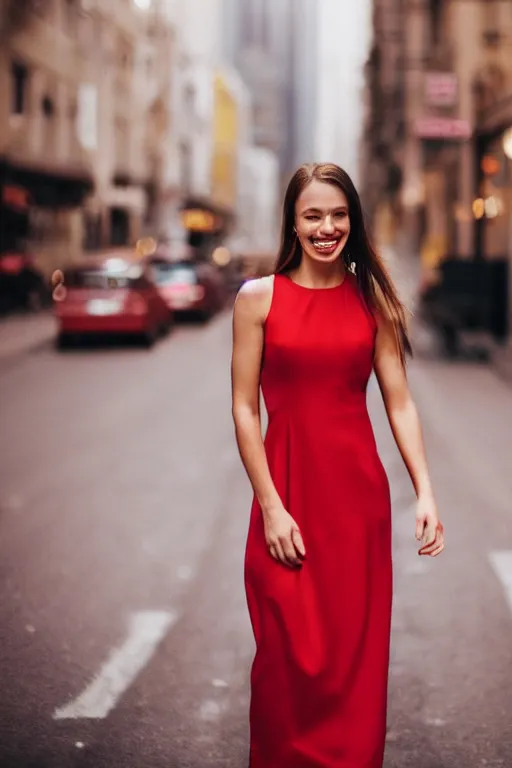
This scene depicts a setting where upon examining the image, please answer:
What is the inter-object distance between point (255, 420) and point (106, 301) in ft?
64.8

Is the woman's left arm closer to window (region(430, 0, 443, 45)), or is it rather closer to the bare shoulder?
the bare shoulder

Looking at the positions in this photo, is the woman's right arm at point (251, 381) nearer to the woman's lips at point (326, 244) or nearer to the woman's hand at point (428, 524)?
the woman's lips at point (326, 244)

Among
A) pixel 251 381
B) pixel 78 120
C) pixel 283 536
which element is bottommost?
pixel 283 536

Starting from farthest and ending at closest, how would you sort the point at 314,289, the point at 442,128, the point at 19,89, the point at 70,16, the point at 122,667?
1. the point at 70,16
2. the point at 19,89
3. the point at 442,128
4. the point at 122,667
5. the point at 314,289

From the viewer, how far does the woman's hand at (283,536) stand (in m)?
3.27

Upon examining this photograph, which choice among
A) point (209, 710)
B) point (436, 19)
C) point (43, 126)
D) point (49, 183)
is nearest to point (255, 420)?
point (209, 710)

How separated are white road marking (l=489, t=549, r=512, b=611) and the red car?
1616cm

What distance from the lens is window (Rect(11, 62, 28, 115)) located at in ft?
122

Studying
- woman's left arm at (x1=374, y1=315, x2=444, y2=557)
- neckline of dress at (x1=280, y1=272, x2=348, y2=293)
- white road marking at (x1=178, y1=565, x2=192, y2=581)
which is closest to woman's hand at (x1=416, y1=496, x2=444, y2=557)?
woman's left arm at (x1=374, y1=315, x2=444, y2=557)

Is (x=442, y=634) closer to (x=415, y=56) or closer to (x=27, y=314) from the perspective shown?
(x=27, y=314)

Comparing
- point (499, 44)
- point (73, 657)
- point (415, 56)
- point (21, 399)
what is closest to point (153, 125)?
point (415, 56)

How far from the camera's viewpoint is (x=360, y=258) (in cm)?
346

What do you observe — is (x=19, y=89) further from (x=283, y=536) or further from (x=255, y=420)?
(x=283, y=536)

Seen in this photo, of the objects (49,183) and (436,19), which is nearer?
(49,183)
